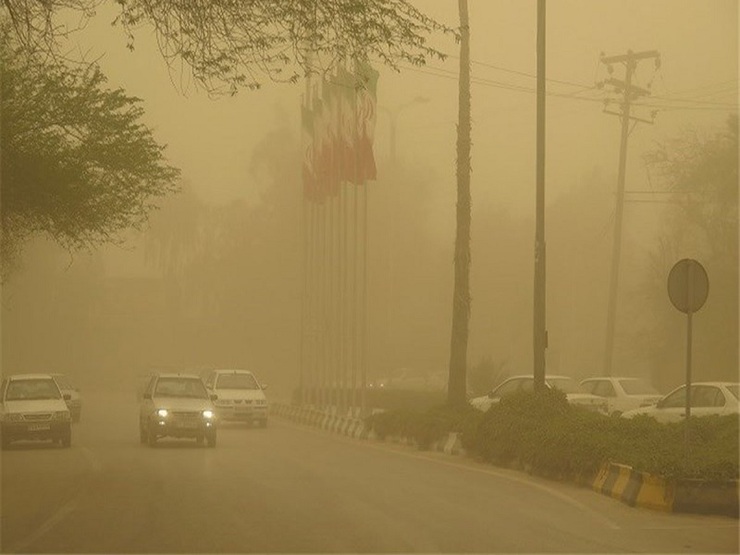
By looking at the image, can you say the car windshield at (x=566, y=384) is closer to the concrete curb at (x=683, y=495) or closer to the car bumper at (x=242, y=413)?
the car bumper at (x=242, y=413)

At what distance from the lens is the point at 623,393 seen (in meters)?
36.2

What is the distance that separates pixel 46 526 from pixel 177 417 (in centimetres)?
1770

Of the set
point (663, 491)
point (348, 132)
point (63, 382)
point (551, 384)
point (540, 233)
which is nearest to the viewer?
point (663, 491)

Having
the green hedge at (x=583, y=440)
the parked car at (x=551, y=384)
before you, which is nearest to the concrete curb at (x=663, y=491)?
the green hedge at (x=583, y=440)

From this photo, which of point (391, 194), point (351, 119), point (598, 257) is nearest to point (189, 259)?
point (391, 194)

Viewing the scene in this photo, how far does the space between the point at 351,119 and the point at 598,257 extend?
124 feet

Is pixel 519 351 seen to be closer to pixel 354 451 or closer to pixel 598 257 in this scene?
pixel 598 257

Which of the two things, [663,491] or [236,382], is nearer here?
[663,491]

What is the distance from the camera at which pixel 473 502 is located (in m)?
19.0

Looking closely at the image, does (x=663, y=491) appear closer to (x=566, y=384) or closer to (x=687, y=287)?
(x=687, y=287)

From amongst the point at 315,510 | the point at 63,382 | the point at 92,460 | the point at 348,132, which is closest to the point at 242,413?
the point at 63,382

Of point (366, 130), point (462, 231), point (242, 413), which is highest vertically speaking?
point (366, 130)

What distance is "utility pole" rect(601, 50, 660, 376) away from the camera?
1955 inches

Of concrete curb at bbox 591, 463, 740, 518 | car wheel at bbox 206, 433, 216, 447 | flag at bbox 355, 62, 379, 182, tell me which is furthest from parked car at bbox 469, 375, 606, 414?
concrete curb at bbox 591, 463, 740, 518
